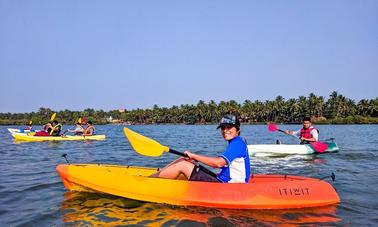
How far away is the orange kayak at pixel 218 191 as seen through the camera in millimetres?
6312

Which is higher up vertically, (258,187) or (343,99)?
(343,99)

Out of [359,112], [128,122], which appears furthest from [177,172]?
[128,122]

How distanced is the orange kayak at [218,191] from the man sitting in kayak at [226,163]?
161mm

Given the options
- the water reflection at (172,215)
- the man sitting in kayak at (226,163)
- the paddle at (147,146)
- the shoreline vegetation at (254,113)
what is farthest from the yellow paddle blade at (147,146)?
the shoreline vegetation at (254,113)

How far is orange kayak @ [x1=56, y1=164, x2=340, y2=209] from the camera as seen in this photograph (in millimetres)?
6312

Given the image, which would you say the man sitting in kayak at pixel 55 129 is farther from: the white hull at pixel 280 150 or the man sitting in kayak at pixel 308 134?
the man sitting in kayak at pixel 308 134

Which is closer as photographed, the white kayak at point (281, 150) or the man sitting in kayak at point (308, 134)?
the white kayak at point (281, 150)

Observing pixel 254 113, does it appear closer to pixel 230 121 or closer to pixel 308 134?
pixel 308 134

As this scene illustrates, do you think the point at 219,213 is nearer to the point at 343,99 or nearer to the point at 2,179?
the point at 2,179

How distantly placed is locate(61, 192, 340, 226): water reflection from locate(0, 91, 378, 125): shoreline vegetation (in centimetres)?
6613

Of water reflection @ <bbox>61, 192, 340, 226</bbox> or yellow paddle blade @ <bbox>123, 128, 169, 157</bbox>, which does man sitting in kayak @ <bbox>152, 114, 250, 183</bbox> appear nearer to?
yellow paddle blade @ <bbox>123, 128, 169, 157</bbox>

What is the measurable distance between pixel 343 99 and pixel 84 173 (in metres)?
93.5

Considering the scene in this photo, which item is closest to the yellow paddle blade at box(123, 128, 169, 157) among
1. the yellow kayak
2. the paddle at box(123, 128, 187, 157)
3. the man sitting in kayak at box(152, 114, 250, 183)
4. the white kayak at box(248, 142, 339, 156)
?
the paddle at box(123, 128, 187, 157)

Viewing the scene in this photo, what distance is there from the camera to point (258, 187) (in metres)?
6.40
